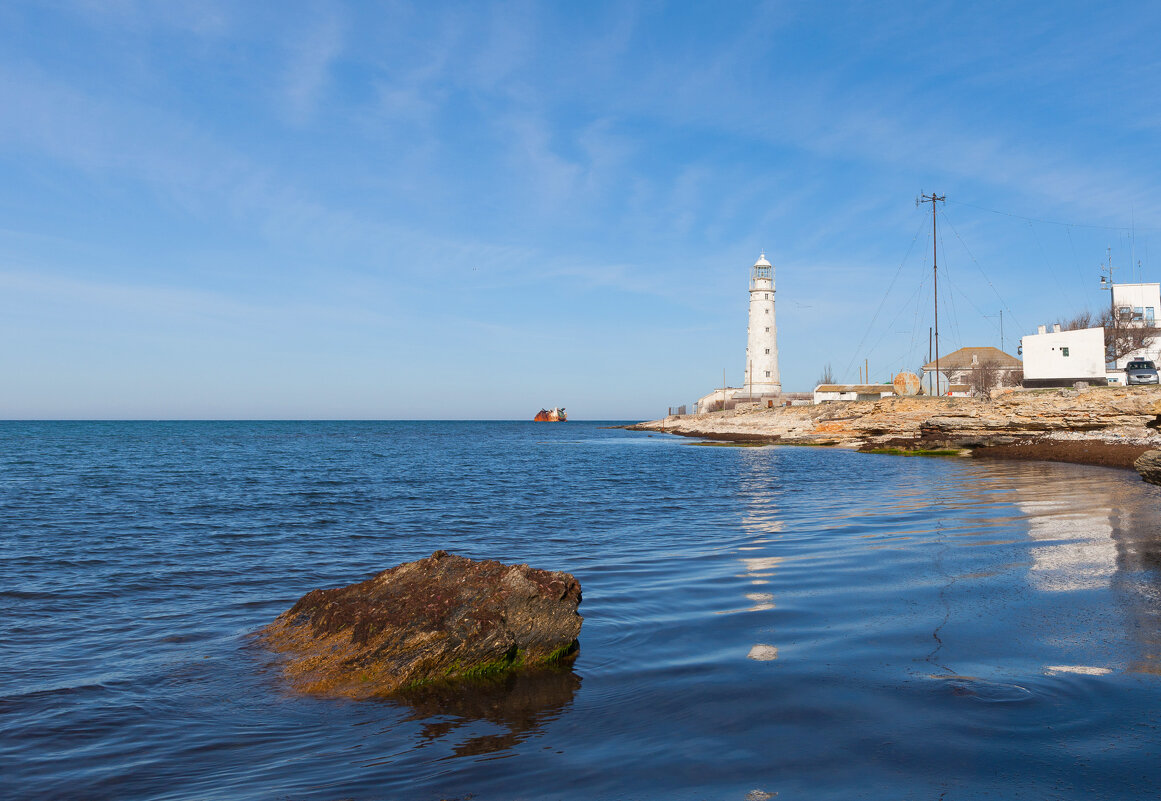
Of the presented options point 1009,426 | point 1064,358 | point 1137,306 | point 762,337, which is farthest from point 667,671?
point 762,337

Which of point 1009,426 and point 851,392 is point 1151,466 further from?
point 851,392

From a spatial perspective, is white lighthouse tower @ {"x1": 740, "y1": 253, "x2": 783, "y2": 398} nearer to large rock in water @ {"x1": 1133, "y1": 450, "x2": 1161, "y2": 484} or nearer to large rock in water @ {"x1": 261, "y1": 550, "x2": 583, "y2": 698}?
large rock in water @ {"x1": 1133, "y1": 450, "x2": 1161, "y2": 484}

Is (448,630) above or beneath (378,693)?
above

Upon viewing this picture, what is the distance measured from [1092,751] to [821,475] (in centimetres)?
2738

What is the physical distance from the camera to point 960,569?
33.8 ft

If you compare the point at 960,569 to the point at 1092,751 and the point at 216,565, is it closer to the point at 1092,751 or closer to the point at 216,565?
the point at 1092,751

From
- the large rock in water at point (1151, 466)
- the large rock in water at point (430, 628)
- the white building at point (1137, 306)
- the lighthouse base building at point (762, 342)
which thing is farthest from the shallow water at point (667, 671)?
the lighthouse base building at point (762, 342)

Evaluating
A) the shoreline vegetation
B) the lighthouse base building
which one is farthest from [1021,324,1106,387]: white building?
the lighthouse base building

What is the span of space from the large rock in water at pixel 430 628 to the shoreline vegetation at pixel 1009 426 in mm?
28329

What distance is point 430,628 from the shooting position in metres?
6.86

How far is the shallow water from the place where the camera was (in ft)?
15.3

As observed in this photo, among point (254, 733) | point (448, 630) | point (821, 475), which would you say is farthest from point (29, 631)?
point (821, 475)

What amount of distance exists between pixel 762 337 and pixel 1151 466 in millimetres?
74860

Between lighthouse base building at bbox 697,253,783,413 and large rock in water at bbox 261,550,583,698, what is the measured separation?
82.3 metres
